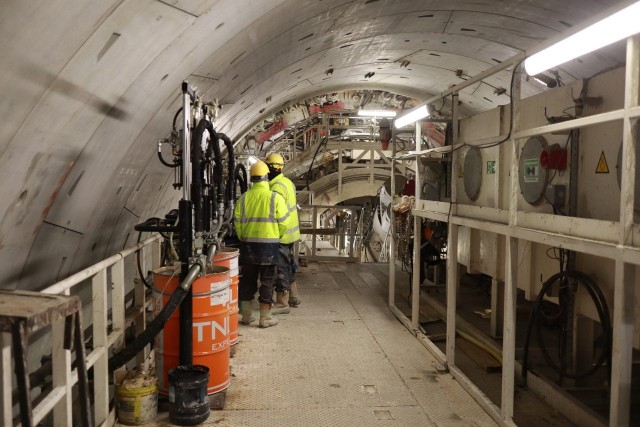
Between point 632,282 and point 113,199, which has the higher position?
point 113,199

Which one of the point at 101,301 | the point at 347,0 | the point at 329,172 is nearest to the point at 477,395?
the point at 101,301

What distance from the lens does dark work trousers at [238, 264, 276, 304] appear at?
6352mm

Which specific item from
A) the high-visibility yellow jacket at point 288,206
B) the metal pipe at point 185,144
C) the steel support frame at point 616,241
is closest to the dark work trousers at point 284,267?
the high-visibility yellow jacket at point 288,206

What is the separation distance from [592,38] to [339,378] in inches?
139

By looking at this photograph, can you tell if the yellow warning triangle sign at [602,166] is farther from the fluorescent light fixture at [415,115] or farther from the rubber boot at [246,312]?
the rubber boot at [246,312]

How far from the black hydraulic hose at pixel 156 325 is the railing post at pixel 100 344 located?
21 centimetres

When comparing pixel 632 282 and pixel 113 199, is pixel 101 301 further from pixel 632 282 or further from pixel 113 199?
pixel 632 282

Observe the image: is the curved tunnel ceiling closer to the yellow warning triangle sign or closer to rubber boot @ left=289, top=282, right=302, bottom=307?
rubber boot @ left=289, top=282, right=302, bottom=307

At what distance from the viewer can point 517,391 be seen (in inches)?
195

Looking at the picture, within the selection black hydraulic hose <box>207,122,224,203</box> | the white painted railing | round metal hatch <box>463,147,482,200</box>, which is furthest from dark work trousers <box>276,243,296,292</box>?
round metal hatch <box>463,147,482,200</box>

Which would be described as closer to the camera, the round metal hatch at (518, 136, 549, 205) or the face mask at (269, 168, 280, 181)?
the round metal hatch at (518, 136, 549, 205)

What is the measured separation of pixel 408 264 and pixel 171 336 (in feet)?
18.5

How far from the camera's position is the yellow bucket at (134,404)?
385 cm

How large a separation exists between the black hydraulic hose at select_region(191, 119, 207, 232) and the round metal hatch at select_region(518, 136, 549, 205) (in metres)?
2.84
